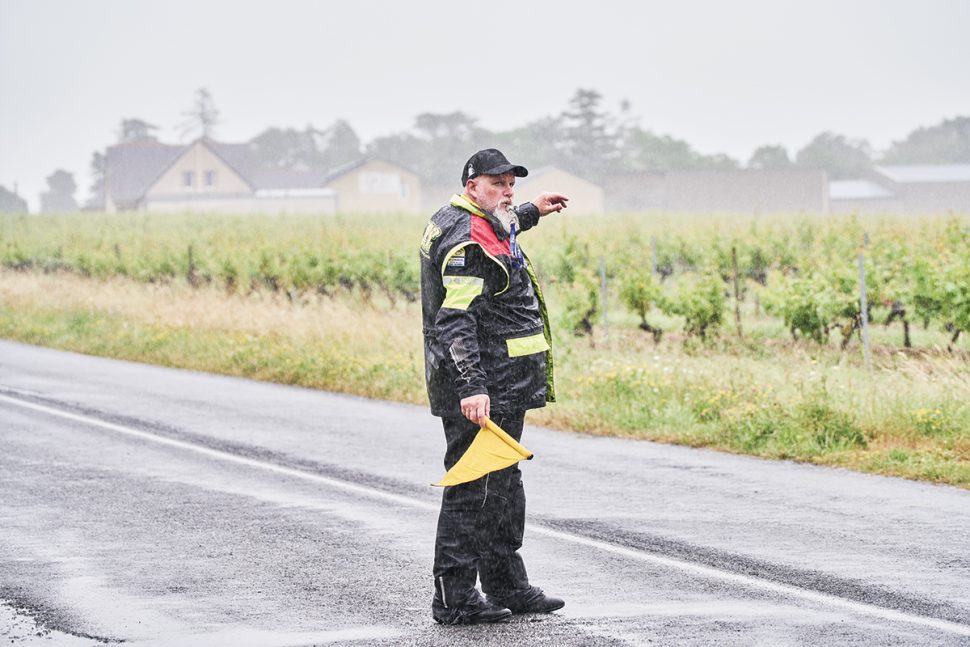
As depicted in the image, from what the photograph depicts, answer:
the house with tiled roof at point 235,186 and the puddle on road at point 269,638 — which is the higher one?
the house with tiled roof at point 235,186

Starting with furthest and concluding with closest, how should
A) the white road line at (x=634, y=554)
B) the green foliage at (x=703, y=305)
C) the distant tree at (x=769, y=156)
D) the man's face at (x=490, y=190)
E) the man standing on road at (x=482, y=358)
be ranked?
the distant tree at (x=769, y=156) < the green foliage at (x=703, y=305) < the white road line at (x=634, y=554) < the man's face at (x=490, y=190) < the man standing on road at (x=482, y=358)

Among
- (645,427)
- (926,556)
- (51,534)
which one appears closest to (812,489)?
(926,556)

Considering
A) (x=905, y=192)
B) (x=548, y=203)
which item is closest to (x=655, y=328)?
(x=548, y=203)

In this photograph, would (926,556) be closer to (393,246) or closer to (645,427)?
(645,427)

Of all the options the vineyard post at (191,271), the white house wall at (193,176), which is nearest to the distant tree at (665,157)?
the white house wall at (193,176)

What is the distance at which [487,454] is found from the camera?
578cm

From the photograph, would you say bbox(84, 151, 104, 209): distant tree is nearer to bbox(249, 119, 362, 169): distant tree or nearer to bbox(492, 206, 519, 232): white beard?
bbox(249, 119, 362, 169): distant tree

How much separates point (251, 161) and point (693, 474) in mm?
96125

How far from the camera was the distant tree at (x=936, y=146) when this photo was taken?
463 ft

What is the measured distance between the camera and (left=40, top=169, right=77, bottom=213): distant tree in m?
180

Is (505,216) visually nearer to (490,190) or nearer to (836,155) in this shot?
(490,190)

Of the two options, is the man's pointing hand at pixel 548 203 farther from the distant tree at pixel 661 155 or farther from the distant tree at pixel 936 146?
the distant tree at pixel 936 146

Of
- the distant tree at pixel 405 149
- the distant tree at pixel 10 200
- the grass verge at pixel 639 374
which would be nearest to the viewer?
the grass verge at pixel 639 374

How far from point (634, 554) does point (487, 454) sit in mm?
1837
